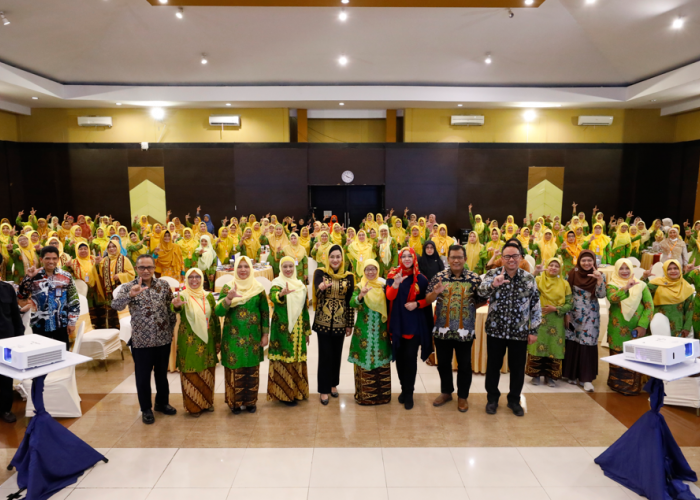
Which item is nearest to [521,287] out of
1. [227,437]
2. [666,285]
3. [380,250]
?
[666,285]

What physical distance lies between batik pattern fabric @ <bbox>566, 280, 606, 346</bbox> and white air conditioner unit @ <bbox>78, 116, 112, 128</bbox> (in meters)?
15.0

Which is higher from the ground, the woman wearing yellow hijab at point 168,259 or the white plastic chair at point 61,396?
the woman wearing yellow hijab at point 168,259

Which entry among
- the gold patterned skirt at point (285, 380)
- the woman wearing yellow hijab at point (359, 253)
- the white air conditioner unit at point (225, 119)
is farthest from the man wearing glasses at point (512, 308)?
the white air conditioner unit at point (225, 119)

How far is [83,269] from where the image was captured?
20.4 ft

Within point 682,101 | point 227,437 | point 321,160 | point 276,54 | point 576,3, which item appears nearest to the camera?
point 227,437

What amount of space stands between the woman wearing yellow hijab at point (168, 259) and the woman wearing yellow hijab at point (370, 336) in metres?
4.47

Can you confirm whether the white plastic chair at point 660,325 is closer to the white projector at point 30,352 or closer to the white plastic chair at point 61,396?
the white projector at point 30,352

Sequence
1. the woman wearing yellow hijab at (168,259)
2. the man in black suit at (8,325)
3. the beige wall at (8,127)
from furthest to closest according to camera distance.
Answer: the beige wall at (8,127), the woman wearing yellow hijab at (168,259), the man in black suit at (8,325)

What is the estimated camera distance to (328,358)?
4.29 m

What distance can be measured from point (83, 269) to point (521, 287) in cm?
566

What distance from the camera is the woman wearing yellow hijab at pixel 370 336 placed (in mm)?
4102

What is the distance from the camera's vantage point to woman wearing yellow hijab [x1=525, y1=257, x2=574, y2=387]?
14.8ft

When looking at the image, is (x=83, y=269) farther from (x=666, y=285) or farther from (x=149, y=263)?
(x=666, y=285)

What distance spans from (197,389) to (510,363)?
284 cm
